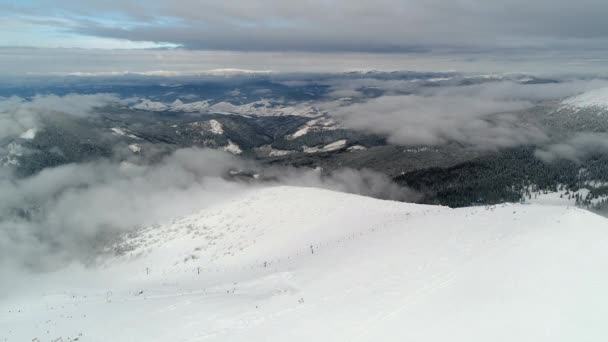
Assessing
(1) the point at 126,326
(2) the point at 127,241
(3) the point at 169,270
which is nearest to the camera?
(1) the point at 126,326

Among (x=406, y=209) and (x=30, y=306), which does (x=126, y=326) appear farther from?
(x=406, y=209)

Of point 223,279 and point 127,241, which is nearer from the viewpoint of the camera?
point 223,279

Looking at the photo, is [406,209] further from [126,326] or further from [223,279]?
[126,326]

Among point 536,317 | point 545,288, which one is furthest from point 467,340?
point 545,288

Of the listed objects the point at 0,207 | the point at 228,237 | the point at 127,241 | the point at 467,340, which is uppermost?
the point at 467,340

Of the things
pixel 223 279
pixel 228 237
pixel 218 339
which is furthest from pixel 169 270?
pixel 218 339

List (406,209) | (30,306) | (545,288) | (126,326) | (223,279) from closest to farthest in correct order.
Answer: (545,288) → (126,326) → (30,306) → (223,279) → (406,209)

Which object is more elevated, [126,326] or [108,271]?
[126,326]
